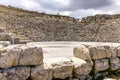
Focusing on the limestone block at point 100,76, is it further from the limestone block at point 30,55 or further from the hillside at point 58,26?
the hillside at point 58,26

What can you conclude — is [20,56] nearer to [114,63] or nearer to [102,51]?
[102,51]

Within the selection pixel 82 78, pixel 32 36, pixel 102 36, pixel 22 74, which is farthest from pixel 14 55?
pixel 102 36

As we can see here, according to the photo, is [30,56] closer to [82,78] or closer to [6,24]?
[82,78]

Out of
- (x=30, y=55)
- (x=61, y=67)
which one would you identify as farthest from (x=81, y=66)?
(x=30, y=55)

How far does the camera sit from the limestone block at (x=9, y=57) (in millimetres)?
3678

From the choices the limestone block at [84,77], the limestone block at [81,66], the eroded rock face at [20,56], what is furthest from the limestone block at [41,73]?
the limestone block at [84,77]

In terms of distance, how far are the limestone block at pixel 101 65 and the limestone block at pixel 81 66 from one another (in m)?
0.24

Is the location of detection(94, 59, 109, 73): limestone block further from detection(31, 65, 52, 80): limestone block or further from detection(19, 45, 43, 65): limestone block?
detection(19, 45, 43, 65): limestone block

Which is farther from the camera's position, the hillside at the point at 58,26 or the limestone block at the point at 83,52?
the hillside at the point at 58,26

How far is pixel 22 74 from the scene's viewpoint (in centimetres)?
383

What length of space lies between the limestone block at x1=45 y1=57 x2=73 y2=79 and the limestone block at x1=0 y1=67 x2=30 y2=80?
0.50m

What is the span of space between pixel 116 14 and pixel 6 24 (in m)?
14.4

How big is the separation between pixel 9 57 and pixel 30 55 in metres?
0.38

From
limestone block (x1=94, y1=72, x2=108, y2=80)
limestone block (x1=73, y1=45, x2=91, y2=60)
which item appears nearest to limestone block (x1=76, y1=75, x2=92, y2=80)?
limestone block (x1=94, y1=72, x2=108, y2=80)
